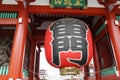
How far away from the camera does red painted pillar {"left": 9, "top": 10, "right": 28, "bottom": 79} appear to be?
312 centimetres

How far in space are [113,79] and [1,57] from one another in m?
2.86

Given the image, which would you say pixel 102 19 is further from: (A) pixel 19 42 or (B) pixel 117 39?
(A) pixel 19 42

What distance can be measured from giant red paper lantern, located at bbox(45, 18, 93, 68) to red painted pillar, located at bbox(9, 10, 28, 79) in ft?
2.55

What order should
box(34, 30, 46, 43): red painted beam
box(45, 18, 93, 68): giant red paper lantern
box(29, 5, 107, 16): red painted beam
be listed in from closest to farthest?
box(45, 18, 93, 68): giant red paper lantern < box(29, 5, 107, 16): red painted beam < box(34, 30, 46, 43): red painted beam

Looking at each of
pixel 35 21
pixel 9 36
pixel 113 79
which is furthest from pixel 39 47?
pixel 113 79

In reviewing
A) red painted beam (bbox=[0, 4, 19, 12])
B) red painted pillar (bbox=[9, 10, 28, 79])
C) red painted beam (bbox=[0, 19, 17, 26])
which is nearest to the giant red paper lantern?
red painted pillar (bbox=[9, 10, 28, 79])

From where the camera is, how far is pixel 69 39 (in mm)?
2645

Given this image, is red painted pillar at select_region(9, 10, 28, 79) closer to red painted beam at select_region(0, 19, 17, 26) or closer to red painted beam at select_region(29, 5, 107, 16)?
red painted beam at select_region(0, 19, 17, 26)

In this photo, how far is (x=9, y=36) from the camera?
4.70 metres

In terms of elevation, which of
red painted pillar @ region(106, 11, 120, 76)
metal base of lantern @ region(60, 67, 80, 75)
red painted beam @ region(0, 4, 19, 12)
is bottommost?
metal base of lantern @ region(60, 67, 80, 75)

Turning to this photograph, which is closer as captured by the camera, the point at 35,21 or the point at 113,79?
the point at 113,79

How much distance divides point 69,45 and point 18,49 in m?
1.28

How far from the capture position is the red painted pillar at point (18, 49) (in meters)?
3.12

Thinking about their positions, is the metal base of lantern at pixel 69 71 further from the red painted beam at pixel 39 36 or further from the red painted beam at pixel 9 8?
the red painted beam at pixel 39 36
